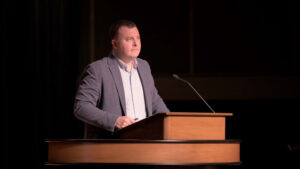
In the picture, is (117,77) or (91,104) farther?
(117,77)

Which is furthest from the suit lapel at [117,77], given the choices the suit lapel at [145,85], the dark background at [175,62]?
the dark background at [175,62]

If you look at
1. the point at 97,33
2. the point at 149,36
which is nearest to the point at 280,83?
the point at 149,36

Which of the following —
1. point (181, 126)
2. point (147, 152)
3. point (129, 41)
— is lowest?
point (147, 152)

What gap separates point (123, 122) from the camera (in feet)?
7.66

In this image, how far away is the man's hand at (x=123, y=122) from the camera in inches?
91.1

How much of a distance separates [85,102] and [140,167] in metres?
0.62

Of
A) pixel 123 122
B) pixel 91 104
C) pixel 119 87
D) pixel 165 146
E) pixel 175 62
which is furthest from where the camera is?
pixel 175 62

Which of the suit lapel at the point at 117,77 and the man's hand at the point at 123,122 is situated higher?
the suit lapel at the point at 117,77

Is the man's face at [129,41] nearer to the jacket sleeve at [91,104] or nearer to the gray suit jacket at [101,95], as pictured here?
the gray suit jacket at [101,95]

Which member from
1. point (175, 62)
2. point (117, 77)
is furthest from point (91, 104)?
point (175, 62)

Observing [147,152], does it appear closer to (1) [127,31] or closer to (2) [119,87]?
(2) [119,87]

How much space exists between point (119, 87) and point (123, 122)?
0.36 metres

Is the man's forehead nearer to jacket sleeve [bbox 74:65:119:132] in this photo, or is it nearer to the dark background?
jacket sleeve [bbox 74:65:119:132]

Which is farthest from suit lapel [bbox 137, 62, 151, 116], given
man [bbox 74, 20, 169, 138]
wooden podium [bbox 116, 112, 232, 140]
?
wooden podium [bbox 116, 112, 232, 140]
